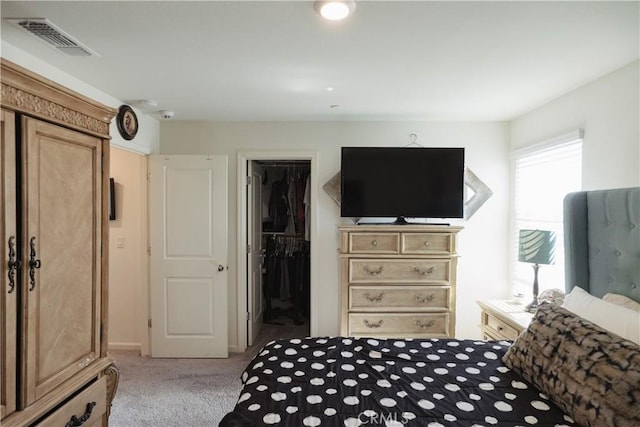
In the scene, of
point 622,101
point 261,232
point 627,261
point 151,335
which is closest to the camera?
point 627,261

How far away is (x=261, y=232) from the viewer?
3889 millimetres

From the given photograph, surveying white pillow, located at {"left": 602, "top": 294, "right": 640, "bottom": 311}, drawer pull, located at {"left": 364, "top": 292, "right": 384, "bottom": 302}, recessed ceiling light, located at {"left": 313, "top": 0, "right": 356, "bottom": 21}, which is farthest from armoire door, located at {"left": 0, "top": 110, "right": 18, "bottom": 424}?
white pillow, located at {"left": 602, "top": 294, "right": 640, "bottom": 311}

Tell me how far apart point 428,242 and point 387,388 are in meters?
1.63

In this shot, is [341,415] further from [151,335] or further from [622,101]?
[151,335]

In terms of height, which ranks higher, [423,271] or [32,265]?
[32,265]

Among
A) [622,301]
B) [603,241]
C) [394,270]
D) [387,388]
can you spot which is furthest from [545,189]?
[387,388]

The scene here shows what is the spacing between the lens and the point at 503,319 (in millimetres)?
2195

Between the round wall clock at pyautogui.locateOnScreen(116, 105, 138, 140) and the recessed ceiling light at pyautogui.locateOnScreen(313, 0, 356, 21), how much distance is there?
2046 mm

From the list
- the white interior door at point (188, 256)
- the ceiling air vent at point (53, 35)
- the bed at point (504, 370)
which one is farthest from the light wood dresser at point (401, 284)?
the ceiling air vent at point (53, 35)

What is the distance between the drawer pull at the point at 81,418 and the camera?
1.31 m

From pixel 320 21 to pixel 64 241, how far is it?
1505 millimetres

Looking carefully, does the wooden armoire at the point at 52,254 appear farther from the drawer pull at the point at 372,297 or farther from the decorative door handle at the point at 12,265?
the drawer pull at the point at 372,297

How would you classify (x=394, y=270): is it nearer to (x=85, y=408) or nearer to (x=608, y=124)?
(x=608, y=124)

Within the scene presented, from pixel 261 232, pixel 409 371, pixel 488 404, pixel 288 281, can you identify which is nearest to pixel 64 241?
pixel 409 371
